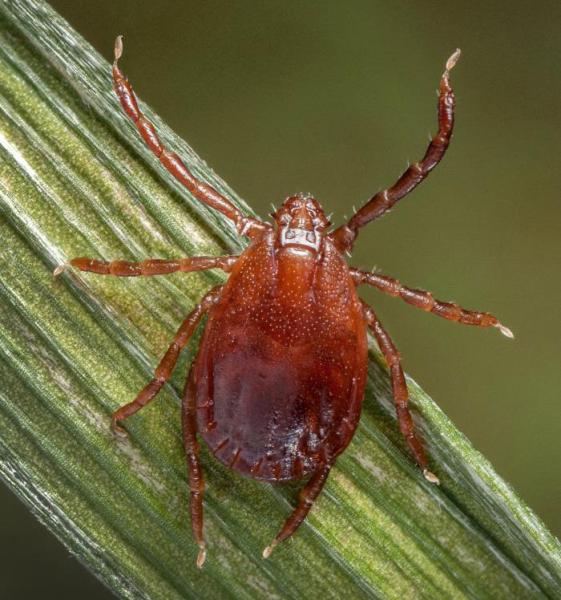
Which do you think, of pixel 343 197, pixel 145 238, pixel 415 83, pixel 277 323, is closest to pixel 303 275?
pixel 277 323

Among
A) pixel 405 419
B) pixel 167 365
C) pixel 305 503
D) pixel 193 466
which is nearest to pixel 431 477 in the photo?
pixel 405 419

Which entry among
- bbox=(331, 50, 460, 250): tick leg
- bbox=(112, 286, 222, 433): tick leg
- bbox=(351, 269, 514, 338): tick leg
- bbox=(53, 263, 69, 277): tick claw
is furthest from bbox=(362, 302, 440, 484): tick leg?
bbox=(53, 263, 69, 277): tick claw

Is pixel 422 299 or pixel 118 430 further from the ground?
pixel 118 430

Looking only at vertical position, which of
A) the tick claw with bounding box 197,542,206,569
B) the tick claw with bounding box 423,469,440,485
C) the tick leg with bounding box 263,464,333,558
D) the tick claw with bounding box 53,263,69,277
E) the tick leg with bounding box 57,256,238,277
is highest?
the tick claw with bounding box 53,263,69,277

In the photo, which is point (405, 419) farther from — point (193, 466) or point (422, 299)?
point (193, 466)

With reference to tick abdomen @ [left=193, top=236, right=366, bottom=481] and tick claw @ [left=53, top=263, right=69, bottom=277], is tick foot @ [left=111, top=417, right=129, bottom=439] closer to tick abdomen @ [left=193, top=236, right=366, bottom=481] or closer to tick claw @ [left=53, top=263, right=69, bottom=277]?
tick abdomen @ [left=193, top=236, right=366, bottom=481]

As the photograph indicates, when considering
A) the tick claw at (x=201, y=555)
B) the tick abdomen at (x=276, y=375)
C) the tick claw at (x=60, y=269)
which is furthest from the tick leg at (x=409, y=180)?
the tick claw at (x=201, y=555)
